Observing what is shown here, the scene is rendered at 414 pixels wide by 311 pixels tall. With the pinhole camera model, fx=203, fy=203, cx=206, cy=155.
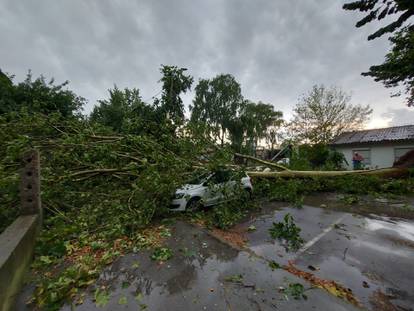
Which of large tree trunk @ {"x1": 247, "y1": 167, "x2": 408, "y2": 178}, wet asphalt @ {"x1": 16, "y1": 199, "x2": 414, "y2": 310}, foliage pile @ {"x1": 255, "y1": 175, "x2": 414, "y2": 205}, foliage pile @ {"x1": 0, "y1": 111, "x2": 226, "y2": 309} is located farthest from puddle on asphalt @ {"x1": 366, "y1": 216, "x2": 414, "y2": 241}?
foliage pile @ {"x1": 0, "y1": 111, "x2": 226, "y2": 309}

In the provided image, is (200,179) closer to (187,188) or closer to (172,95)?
(187,188)

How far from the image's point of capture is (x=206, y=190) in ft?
19.7

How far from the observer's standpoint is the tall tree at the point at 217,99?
2797 centimetres

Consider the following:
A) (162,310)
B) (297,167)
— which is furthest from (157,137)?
(297,167)

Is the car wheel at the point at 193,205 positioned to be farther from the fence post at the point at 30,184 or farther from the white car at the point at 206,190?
the fence post at the point at 30,184

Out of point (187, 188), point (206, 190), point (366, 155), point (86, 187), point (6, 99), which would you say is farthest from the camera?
point (366, 155)

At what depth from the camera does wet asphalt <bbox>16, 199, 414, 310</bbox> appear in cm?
238

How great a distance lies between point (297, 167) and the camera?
9.53m

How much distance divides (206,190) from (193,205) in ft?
1.88

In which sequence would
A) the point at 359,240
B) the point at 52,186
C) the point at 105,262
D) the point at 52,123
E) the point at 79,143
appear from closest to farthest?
the point at 105,262 < the point at 359,240 < the point at 52,186 < the point at 79,143 < the point at 52,123

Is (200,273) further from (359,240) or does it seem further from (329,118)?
(329,118)

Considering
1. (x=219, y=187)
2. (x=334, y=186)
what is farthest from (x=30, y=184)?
(x=334, y=186)

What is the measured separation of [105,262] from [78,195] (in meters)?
2.20

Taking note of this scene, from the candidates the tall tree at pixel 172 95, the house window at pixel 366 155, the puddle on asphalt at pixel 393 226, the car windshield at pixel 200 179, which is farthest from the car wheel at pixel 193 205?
the house window at pixel 366 155
